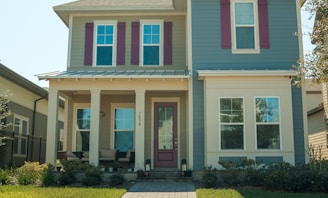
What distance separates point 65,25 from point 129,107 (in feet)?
16.2

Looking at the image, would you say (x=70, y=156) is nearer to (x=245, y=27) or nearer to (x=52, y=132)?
(x=52, y=132)

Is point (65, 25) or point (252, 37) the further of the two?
point (65, 25)

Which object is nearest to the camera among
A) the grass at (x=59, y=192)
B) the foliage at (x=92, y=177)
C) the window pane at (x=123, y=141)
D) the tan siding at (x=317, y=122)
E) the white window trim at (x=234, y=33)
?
the grass at (x=59, y=192)

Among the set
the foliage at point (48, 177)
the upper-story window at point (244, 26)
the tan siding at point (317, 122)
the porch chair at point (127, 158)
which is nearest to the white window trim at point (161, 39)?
the upper-story window at point (244, 26)

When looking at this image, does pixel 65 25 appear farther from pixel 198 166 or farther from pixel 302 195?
pixel 302 195

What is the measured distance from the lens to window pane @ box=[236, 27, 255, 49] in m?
14.1

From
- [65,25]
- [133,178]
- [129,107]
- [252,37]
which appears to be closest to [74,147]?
[129,107]

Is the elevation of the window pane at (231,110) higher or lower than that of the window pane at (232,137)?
higher

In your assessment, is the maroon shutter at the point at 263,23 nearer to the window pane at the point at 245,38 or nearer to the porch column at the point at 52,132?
the window pane at the point at 245,38

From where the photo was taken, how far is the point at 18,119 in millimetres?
17625

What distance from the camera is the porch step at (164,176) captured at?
1321 cm

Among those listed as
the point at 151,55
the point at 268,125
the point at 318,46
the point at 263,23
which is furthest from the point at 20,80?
the point at 318,46

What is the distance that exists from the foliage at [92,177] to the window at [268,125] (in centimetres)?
537

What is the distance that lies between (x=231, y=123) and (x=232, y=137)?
0.47 m
